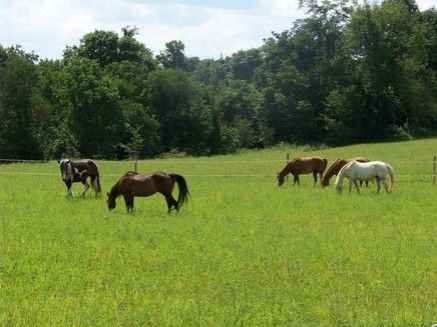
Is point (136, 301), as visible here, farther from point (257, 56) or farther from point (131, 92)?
point (257, 56)

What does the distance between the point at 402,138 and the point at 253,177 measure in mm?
31658

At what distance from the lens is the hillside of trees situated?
61969 mm

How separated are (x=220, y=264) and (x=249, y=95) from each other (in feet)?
232

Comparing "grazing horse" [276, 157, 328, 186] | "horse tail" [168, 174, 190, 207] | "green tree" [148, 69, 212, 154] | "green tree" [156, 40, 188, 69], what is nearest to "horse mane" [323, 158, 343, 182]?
"grazing horse" [276, 157, 328, 186]

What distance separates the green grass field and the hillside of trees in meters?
43.7

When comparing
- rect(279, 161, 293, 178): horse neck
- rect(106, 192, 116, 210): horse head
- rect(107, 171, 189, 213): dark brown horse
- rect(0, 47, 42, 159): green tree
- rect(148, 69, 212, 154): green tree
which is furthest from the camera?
rect(148, 69, 212, 154): green tree

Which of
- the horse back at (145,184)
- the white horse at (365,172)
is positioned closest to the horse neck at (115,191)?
the horse back at (145,184)

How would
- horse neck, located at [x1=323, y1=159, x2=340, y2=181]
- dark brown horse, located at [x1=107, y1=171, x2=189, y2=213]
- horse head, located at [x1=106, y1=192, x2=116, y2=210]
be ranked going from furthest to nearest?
horse neck, located at [x1=323, y1=159, x2=340, y2=181] → horse head, located at [x1=106, y1=192, x2=116, y2=210] → dark brown horse, located at [x1=107, y1=171, x2=189, y2=213]

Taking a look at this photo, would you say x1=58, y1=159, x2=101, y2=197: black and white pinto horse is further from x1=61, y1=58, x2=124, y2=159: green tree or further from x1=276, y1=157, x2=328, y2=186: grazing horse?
x1=61, y1=58, x2=124, y2=159: green tree

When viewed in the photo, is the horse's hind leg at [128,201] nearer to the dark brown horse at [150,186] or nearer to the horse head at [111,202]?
the dark brown horse at [150,186]

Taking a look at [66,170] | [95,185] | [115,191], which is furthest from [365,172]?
[66,170]

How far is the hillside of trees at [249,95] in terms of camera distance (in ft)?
203

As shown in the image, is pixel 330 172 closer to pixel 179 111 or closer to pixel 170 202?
pixel 170 202

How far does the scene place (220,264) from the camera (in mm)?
10586
